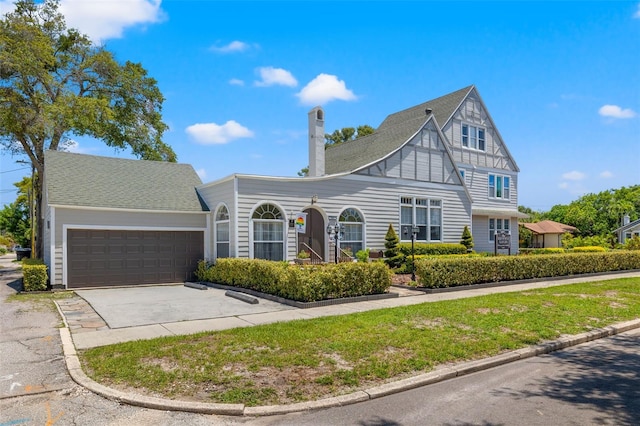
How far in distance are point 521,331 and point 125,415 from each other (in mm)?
6885

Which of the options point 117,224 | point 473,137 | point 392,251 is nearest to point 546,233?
point 473,137

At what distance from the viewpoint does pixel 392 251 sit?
18922mm

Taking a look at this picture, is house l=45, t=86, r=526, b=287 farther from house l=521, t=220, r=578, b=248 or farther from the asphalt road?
house l=521, t=220, r=578, b=248

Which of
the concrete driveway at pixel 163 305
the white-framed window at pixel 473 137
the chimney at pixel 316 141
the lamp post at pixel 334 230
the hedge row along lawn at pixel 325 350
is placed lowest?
the concrete driveway at pixel 163 305

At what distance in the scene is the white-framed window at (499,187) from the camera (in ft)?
92.9

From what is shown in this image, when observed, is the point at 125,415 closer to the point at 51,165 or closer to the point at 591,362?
the point at 591,362

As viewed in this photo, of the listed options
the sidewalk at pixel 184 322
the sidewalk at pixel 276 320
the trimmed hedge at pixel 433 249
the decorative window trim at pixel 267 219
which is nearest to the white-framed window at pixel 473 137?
the trimmed hedge at pixel 433 249

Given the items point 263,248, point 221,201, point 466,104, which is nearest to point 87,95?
point 221,201

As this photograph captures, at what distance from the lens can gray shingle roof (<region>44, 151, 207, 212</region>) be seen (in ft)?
53.3

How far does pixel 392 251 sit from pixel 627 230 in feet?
128

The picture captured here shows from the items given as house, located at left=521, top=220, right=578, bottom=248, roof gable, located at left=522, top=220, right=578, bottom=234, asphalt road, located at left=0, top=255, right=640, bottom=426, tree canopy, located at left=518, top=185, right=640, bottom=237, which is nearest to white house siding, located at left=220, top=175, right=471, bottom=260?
asphalt road, located at left=0, top=255, right=640, bottom=426

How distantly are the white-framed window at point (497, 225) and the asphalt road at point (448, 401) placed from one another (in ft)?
67.6

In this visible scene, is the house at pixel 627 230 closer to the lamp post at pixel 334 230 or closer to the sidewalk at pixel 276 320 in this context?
the lamp post at pixel 334 230

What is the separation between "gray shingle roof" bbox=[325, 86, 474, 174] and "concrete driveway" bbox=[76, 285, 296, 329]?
30.2 ft
